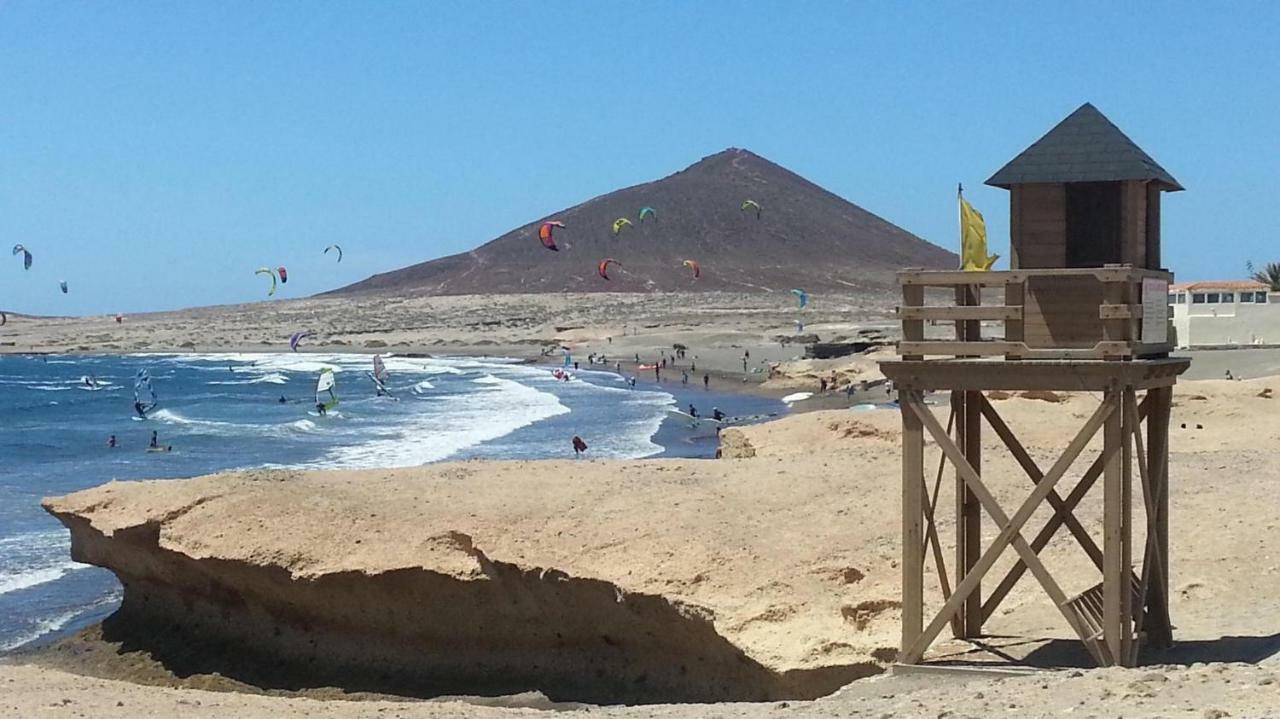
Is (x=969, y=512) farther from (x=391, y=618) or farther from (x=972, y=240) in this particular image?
(x=391, y=618)

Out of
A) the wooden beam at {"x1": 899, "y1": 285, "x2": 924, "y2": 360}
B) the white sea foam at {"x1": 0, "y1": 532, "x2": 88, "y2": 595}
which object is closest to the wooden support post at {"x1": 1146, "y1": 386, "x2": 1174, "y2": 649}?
the wooden beam at {"x1": 899, "y1": 285, "x2": 924, "y2": 360}

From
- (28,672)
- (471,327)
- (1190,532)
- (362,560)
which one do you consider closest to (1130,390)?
(1190,532)

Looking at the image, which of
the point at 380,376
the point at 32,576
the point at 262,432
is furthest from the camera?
the point at 380,376

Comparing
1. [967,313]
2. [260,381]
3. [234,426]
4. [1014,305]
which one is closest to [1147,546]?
[1014,305]

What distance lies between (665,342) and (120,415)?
39.5 meters

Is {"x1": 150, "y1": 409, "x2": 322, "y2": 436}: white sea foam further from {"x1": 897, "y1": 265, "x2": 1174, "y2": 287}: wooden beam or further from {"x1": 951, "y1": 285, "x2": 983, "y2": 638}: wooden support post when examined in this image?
{"x1": 897, "y1": 265, "x2": 1174, "y2": 287}: wooden beam

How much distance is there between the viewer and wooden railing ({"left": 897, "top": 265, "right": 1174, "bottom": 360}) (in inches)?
382

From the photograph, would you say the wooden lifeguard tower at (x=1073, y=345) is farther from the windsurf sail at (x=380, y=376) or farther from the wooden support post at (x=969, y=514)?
the windsurf sail at (x=380, y=376)

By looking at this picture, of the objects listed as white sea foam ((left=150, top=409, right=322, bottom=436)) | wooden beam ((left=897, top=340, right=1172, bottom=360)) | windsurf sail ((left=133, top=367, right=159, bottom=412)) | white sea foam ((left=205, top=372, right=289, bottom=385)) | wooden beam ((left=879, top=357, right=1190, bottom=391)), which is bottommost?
white sea foam ((left=205, top=372, right=289, bottom=385))

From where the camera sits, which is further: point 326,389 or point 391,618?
point 326,389

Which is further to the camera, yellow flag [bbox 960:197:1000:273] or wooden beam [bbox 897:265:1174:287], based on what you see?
yellow flag [bbox 960:197:1000:273]

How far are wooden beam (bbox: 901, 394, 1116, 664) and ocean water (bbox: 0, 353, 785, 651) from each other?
36.7ft

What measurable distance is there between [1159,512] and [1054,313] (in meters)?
2.08

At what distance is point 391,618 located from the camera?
13.7 metres
